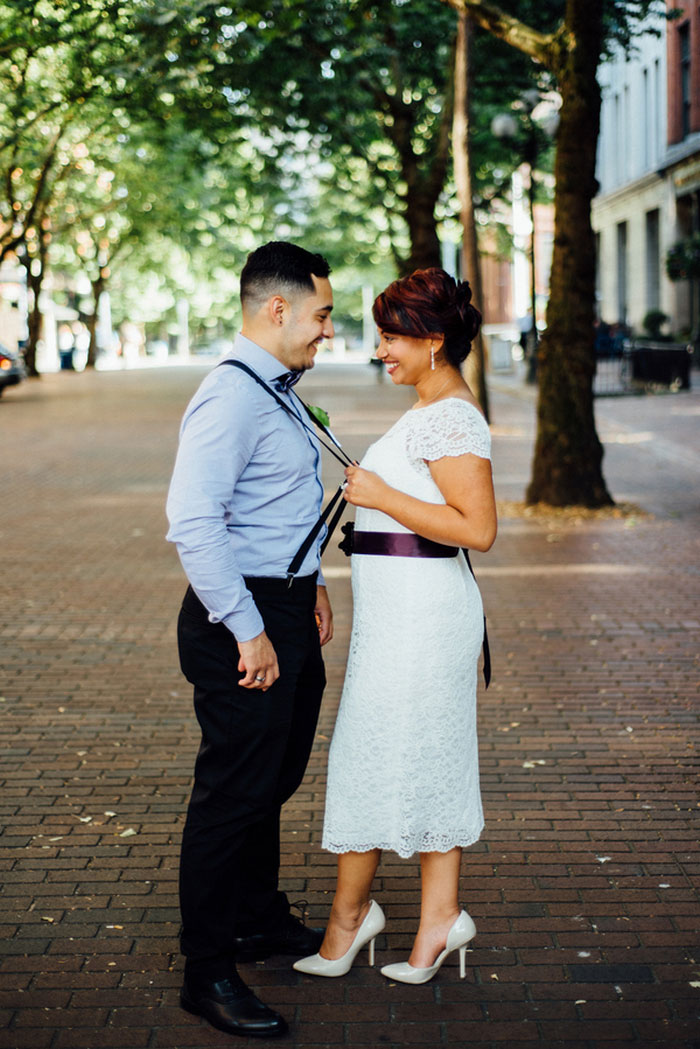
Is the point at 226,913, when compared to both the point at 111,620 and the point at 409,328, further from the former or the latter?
the point at 111,620

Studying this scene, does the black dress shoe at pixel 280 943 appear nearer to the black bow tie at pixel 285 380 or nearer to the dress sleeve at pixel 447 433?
the dress sleeve at pixel 447 433

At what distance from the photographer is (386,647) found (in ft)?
11.1

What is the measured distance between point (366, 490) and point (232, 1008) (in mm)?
1370

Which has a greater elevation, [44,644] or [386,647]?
[386,647]

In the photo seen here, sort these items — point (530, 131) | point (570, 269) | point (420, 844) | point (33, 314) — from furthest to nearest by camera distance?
point (33, 314) → point (530, 131) → point (570, 269) → point (420, 844)

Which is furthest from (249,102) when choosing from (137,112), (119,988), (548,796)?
(119,988)

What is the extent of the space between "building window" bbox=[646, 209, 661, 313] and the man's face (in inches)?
1483

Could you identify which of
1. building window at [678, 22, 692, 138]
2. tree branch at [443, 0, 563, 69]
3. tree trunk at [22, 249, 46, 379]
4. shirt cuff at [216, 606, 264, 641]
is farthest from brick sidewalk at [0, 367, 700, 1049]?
tree trunk at [22, 249, 46, 379]

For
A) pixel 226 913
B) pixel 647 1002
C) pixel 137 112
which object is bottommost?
pixel 647 1002

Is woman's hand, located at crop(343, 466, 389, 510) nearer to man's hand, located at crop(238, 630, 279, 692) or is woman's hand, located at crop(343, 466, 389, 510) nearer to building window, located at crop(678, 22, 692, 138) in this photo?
Result: man's hand, located at crop(238, 630, 279, 692)

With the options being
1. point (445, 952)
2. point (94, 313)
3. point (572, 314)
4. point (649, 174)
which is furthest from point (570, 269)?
point (94, 313)

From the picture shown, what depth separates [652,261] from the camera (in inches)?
1578

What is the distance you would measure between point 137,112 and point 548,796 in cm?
1793

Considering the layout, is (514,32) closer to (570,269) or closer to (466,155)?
(570,269)
